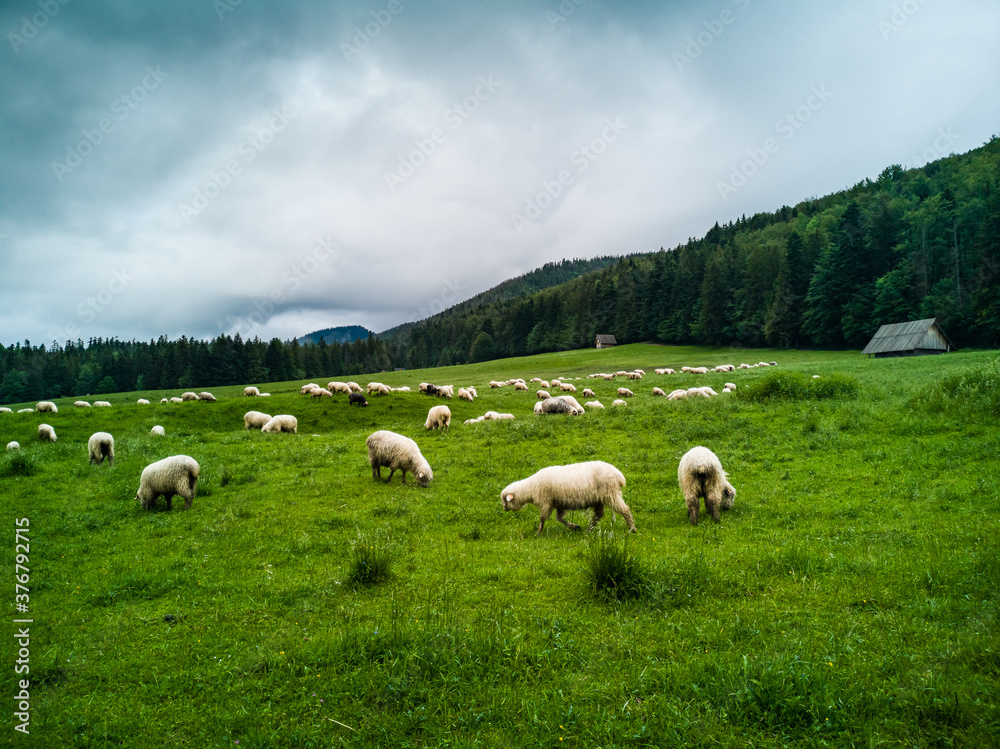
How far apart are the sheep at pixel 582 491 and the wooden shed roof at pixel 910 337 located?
6229 centimetres

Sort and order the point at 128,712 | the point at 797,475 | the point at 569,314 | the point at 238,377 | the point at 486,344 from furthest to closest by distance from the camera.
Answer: the point at 486,344 < the point at 569,314 < the point at 238,377 < the point at 797,475 < the point at 128,712

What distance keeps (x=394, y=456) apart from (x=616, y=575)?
10404 millimetres

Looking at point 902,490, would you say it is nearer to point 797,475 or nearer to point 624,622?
point 797,475

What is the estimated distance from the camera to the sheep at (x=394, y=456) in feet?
52.7

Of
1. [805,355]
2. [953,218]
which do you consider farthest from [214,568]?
[953,218]

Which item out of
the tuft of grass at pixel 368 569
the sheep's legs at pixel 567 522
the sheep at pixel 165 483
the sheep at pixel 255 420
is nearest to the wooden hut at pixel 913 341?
the sheep's legs at pixel 567 522

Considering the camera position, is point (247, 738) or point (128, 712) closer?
point (247, 738)

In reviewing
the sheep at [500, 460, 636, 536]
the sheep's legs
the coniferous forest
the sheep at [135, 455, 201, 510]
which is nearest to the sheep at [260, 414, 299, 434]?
the sheep at [135, 455, 201, 510]

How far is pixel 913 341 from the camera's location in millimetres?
55094

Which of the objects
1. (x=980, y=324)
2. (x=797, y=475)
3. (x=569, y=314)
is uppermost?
(x=569, y=314)

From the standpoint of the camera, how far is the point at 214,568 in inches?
366

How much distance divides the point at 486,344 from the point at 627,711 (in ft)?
430

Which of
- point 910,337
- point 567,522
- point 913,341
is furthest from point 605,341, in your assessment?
point 567,522

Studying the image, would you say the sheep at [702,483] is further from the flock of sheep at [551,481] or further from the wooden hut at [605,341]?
the wooden hut at [605,341]
